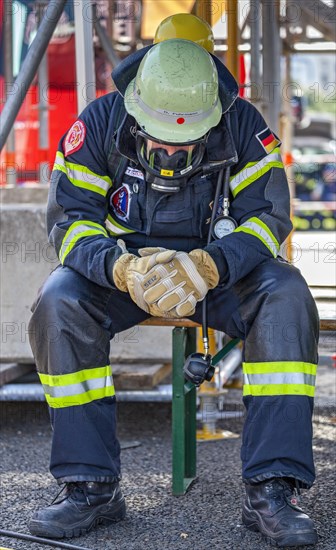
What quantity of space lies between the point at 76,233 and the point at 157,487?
3.55 ft

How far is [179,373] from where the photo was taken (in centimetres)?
354

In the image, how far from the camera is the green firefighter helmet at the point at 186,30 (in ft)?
13.8

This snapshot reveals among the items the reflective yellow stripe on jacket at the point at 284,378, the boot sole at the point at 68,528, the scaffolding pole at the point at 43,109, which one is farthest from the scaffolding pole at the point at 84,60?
the scaffolding pole at the point at 43,109

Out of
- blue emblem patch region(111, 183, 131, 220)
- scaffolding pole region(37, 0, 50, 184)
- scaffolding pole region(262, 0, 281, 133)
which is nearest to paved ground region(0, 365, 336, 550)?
blue emblem patch region(111, 183, 131, 220)

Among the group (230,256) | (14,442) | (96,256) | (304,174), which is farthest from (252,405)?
(304,174)

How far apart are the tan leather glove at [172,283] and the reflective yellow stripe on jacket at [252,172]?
0.44m

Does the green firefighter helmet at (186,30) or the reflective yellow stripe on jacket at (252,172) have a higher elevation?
the green firefighter helmet at (186,30)

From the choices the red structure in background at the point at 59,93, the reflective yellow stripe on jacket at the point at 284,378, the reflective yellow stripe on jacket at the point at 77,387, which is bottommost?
the red structure in background at the point at 59,93

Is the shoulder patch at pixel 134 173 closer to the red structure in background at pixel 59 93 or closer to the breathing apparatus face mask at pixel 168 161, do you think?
the breathing apparatus face mask at pixel 168 161

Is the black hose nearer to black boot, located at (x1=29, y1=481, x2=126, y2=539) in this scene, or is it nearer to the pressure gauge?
black boot, located at (x1=29, y1=481, x2=126, y2=539)

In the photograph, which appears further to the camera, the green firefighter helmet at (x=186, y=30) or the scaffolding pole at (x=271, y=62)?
the scaffolding pole at (x=271, y=62)

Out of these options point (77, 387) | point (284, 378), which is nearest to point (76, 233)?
point (77, 387)

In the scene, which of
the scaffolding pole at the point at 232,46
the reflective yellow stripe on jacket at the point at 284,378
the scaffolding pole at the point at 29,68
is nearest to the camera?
the reflective yellow stripe on jacket at the point at 284,378

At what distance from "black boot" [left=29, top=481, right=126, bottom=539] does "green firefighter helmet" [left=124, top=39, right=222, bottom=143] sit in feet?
3.82
